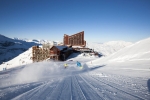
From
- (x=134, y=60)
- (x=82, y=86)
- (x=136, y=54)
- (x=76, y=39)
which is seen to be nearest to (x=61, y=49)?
(x=76, y=39)

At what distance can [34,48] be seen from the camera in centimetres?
4922

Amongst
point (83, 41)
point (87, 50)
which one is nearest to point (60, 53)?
point (87, 50)

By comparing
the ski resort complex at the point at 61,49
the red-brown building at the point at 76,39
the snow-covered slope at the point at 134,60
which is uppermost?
the red-brown building at the point at 76,39

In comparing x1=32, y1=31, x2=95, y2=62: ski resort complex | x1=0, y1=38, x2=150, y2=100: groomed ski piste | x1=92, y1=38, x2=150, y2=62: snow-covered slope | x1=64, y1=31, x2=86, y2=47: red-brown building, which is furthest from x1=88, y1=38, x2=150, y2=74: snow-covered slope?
x1=64, y1=31, x2=86, y2=47: red-brown building

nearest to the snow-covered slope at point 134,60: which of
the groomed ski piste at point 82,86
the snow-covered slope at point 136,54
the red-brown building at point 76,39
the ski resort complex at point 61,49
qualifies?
the snow-covered slope at point 136,54

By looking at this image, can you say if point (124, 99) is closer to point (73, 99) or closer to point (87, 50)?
point (73, 99)

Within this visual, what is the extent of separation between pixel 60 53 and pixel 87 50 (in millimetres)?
15133

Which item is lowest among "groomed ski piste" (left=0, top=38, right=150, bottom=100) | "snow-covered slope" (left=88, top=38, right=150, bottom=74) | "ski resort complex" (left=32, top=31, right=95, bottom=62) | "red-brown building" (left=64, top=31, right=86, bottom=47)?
"groomed ski piste" (left=0, top=38, right=150, bottom=100)

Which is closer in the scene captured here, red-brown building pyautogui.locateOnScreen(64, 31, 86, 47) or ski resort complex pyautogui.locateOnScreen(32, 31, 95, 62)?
ski resort complex pyautogui.locateOnScreen(32, 31, 95, 62)

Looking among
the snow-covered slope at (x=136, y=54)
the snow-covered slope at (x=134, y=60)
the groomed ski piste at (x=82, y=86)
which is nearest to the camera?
the groomed ski piste at (x=82, y=86)

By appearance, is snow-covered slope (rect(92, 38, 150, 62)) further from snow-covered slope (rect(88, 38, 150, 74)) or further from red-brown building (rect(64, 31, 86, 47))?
red-brown building (rect(64, 31, 86, 47))

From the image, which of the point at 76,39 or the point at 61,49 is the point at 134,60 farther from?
the point at 76,39

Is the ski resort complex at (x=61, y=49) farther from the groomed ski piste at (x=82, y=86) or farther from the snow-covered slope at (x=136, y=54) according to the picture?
the groomed ski piste at (x=82, y=86)

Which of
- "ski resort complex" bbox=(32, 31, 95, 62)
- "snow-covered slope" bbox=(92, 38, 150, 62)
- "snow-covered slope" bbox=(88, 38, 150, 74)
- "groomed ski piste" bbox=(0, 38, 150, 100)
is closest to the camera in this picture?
"groomed ski piste" bbox=(0, 38, 150, 100)
